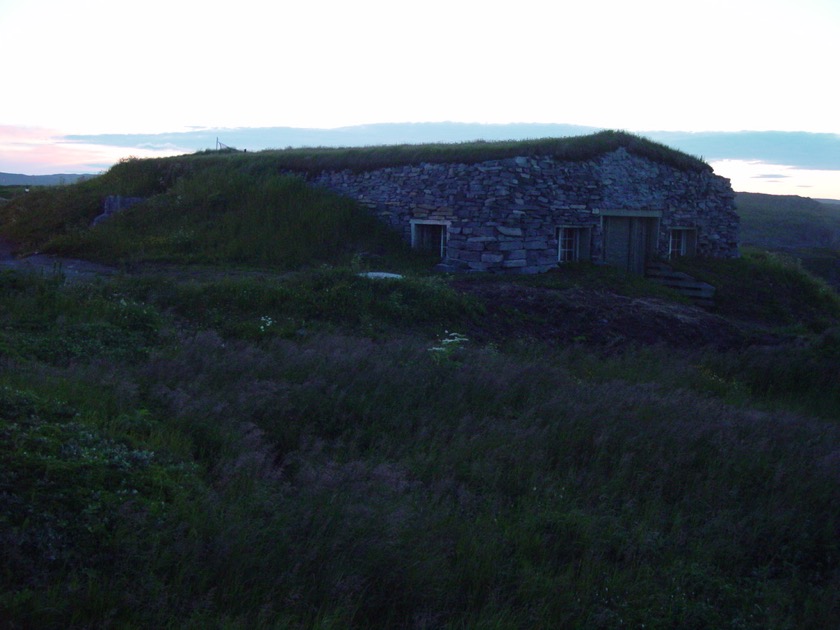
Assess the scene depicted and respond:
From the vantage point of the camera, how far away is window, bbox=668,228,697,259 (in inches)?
893

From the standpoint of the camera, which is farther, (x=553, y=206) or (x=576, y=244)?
(x=576, y=244)

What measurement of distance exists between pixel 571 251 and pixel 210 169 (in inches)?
448

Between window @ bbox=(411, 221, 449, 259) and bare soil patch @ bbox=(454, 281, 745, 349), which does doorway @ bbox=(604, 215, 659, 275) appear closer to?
bare soil patch @ bbox=(454, 281, 745, 349)

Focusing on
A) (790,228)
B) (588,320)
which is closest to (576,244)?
(588,320)

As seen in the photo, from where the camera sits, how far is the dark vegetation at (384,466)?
14.0 feet

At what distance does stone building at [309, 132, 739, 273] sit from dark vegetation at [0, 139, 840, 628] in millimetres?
4589

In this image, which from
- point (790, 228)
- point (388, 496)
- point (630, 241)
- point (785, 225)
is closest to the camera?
point (388, 496)

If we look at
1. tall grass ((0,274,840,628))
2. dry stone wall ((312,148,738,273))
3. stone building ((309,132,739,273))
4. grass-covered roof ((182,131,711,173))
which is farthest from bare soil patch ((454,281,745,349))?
grass-covered roof ((182,131,711,173))

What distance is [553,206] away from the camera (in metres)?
18.1

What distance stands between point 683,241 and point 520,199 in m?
7.75

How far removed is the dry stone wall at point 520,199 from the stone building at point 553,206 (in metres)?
0.03

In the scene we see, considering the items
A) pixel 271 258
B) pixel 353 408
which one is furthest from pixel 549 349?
pixel 271 258

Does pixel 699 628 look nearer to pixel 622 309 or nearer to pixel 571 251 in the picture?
pixel 622 309

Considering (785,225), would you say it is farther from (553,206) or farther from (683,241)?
(553,206)
